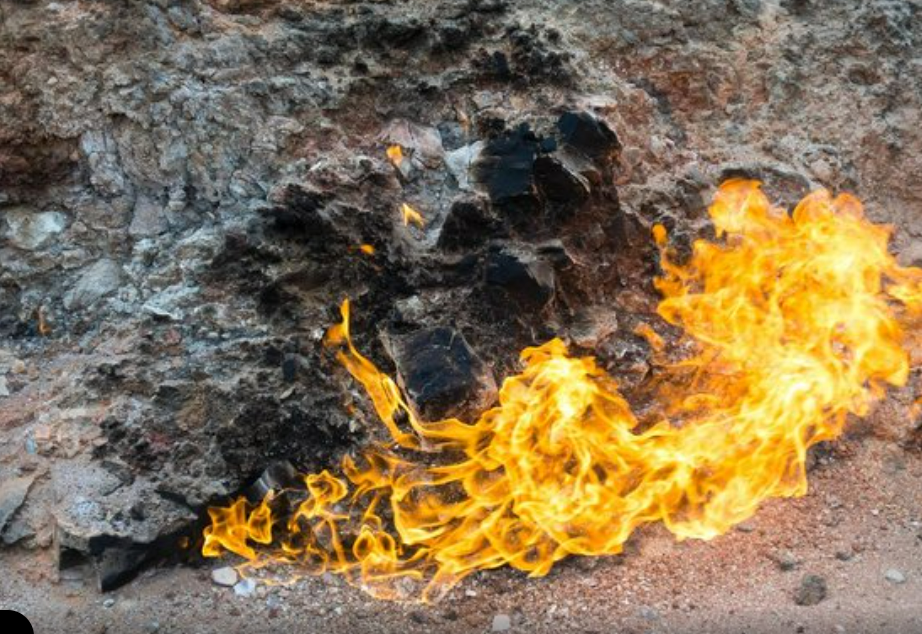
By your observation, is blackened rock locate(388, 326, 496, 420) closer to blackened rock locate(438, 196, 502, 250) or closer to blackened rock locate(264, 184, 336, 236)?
blackened rock locate(438, 196, 502, 250)

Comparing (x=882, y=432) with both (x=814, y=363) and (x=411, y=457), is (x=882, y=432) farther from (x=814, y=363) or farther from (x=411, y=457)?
(x=411, y=457)

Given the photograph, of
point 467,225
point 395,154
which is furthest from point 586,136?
point 395,154

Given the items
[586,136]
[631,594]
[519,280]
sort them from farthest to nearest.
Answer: [586,136], [519,280], [631,594]

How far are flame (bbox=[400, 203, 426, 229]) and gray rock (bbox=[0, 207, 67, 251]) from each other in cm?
195

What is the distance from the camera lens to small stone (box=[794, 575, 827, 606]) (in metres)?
3.75

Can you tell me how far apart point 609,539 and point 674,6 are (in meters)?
3.30

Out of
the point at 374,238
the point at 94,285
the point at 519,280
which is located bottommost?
the point at 94,285

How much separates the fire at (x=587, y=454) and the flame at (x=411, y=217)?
22.5 inches

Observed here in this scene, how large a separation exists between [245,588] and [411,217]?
1.94 m

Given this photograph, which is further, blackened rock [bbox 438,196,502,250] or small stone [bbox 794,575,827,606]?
blackened rock [bbox 438,196,502,250]

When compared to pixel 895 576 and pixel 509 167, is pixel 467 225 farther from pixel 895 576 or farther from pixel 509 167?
→ pixel 895 576

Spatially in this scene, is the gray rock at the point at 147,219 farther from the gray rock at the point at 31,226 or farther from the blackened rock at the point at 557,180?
the blackened rock at the point at 557,180

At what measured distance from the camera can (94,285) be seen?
509 centimetres

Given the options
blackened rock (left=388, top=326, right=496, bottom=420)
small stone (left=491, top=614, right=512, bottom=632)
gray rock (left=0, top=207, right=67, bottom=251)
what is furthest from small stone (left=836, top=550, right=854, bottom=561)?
gray rock (left=0, top=207, right=67, bottom=251)
